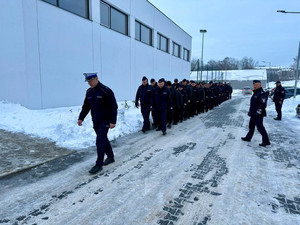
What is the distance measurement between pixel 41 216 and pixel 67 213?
0.31m

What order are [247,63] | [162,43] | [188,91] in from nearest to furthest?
[188,91]
[162,43]
[247,63]

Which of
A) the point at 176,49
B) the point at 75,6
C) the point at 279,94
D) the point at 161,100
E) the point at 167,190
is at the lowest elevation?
the point at 167,190

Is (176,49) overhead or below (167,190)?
overhead

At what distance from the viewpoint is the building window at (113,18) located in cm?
1214

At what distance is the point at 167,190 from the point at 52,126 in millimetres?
4748

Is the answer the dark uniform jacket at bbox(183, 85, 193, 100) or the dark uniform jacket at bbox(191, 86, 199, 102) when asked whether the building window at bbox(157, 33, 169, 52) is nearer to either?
the dark uniform jacket at bbox(191, 86, 199, 102)

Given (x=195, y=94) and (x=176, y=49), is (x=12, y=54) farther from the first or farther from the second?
(x=176, y=49)

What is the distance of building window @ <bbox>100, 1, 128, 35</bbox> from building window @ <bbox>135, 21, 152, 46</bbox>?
1542mm

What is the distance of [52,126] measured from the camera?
6.72m

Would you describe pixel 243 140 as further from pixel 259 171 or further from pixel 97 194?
pixel 97 194

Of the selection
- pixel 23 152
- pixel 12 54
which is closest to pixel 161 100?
pixel 23 152

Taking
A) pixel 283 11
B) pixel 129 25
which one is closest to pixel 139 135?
pixel 129 25

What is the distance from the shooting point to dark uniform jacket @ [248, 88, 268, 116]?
241 inches

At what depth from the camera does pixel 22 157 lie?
15.5 feet
